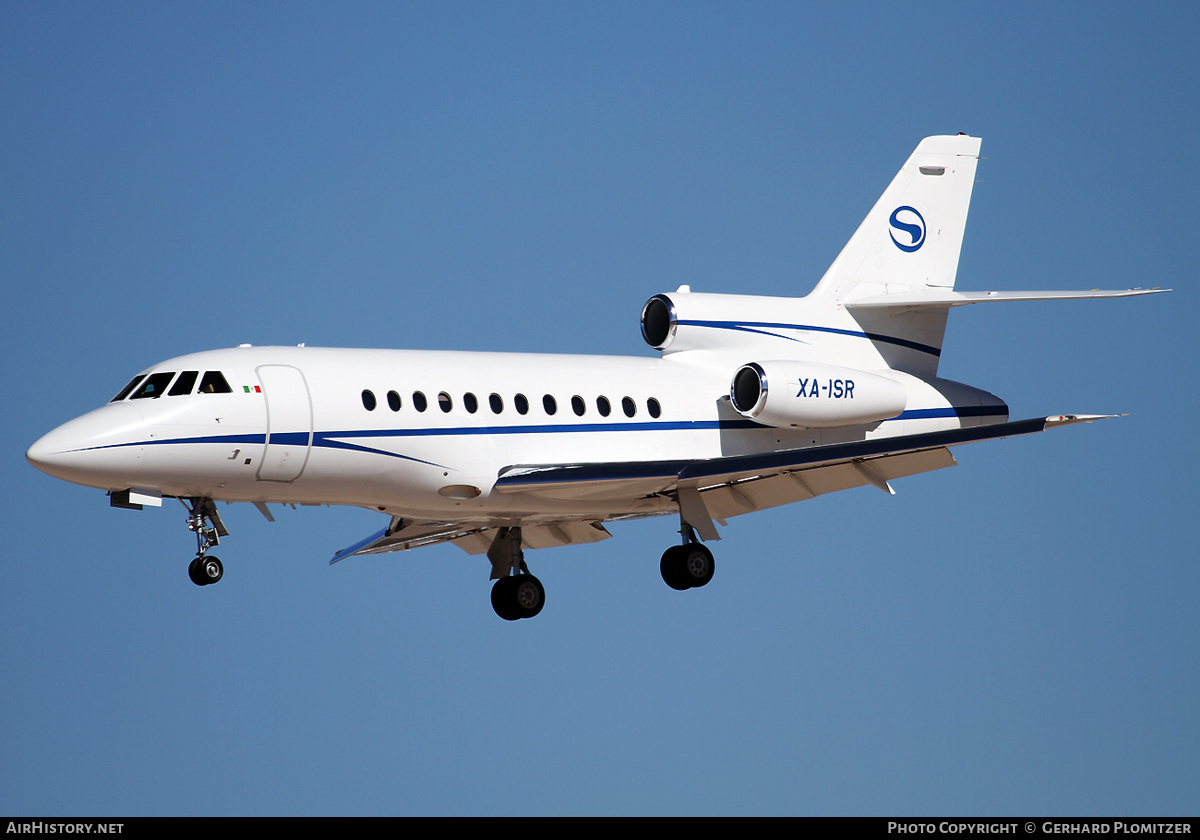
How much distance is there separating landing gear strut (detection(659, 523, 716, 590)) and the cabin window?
7889 millimetres

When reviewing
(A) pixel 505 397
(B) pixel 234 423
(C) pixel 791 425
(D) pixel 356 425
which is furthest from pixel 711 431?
(B) pixel 234 423

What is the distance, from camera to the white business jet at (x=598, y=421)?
Answer: 2147cm

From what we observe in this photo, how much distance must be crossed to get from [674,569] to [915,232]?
23.9ft

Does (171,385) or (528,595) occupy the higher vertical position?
(171,385)

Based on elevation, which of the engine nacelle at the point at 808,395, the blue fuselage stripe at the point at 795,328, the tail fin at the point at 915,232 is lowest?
the engine nacelle at the point at 808,395

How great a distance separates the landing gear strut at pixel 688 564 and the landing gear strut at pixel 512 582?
2236mm

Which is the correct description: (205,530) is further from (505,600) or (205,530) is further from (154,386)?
(505,600)

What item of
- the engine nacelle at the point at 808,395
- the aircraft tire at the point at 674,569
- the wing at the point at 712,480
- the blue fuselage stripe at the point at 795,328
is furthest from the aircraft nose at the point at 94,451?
the engine nacelle at the point at 808,395

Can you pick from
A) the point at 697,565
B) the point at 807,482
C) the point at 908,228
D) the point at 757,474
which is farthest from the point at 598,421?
the point at 908,228

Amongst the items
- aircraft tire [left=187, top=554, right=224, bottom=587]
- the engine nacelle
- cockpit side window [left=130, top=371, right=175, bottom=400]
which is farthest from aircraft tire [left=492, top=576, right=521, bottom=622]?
cockpit side window [left=130, top=371, right=175, bottom=400]

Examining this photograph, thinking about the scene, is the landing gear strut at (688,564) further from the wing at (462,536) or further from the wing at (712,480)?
the wing at (462,536)

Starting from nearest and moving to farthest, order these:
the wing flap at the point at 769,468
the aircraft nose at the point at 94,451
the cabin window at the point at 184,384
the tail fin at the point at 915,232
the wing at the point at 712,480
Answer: the aircraft nose at the point at 94,451 < the cabin window at the point at 184,384 < the wing flap at the point at 769,468 < the wing at the point at 712,480 < the tail fin at the point at 915,232

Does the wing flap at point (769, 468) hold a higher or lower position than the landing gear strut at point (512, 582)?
higher

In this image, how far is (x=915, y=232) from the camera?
2762 cm
